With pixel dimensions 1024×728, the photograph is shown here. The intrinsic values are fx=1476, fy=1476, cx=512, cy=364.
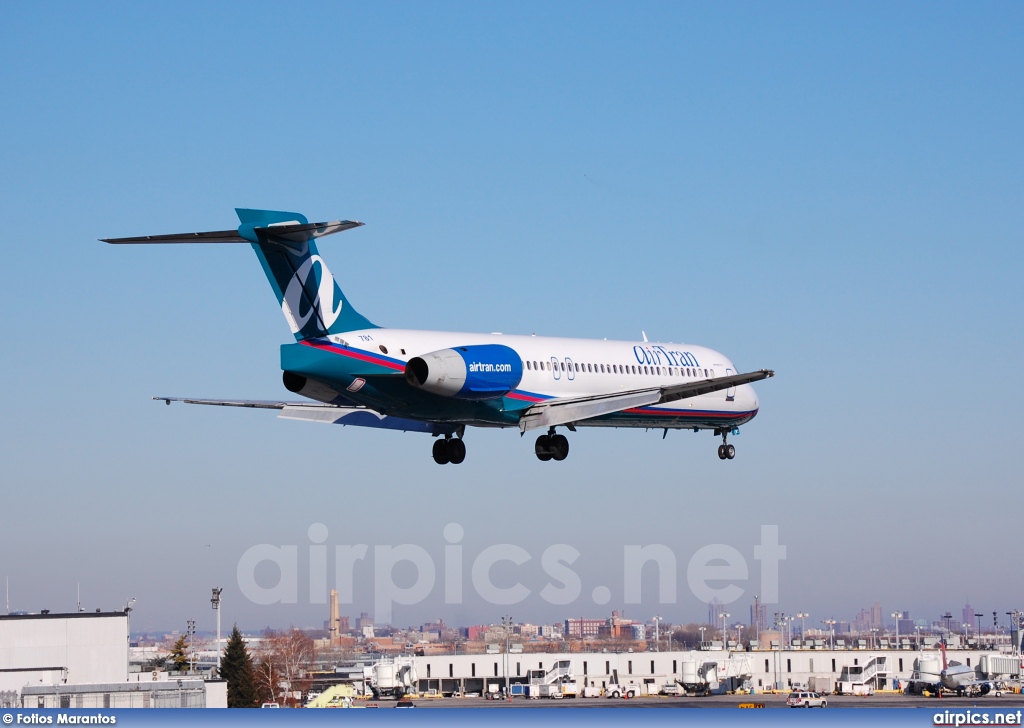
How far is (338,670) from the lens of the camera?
115 metres

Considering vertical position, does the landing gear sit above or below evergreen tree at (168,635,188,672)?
above

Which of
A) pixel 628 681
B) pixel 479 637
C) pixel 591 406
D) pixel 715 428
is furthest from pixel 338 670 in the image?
pixel 591 406

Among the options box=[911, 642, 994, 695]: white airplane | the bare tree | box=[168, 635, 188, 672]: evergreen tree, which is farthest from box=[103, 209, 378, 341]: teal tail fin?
box=[168, 635, 188, 672]: evergreen tree

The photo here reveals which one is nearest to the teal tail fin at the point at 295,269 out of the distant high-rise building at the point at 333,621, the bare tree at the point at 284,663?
the bare tree at the point at 284,663

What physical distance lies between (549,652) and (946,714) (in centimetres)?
5621

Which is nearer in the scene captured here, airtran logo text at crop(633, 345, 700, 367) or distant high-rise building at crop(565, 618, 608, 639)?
airtran logo text at crop(633, 345, 700, 367)

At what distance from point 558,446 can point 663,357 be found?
266 inches

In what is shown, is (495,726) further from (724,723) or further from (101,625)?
(101,625)

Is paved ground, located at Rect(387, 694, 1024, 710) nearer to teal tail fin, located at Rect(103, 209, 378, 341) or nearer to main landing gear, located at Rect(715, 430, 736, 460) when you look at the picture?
main landing gear, located at Rect(715, 430, 736, 460)

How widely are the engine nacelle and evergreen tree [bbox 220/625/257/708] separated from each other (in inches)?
1455

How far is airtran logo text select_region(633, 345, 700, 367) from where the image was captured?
166 ft

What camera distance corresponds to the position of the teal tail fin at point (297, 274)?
132 ft

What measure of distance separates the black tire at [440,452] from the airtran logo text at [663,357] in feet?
24.2

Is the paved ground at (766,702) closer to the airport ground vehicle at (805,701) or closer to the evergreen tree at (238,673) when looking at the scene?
the airport ground vehicle at (805,701)
